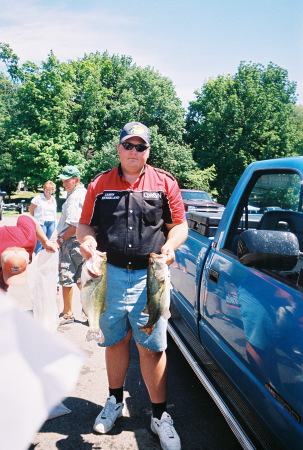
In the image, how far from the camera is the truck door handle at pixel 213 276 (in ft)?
8.48

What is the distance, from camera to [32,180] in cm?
2870

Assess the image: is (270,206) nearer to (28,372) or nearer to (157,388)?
(157,388)

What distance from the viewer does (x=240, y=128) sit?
3152 centimetres

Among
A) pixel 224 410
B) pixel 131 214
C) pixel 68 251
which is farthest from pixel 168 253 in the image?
pixel 68 251

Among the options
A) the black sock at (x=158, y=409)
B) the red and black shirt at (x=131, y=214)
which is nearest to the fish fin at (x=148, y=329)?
A: the red and black shirt at (x=131, y=214)

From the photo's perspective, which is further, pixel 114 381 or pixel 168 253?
pixel 114 381

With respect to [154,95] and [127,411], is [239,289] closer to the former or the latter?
[127,411]

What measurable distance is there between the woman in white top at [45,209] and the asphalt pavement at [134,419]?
4.86 meters

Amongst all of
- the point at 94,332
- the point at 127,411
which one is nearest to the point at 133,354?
the point at 127,411

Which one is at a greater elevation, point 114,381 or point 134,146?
point 134,146

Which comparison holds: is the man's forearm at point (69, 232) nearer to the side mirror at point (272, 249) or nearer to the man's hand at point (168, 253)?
the man's hand at point (168, 253)

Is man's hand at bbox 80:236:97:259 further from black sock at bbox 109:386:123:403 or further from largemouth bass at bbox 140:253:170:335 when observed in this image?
black sock at bbox 109:386:123:403

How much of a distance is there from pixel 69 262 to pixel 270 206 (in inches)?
114

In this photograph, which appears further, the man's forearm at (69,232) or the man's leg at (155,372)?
the man's forearm at (69,232)
